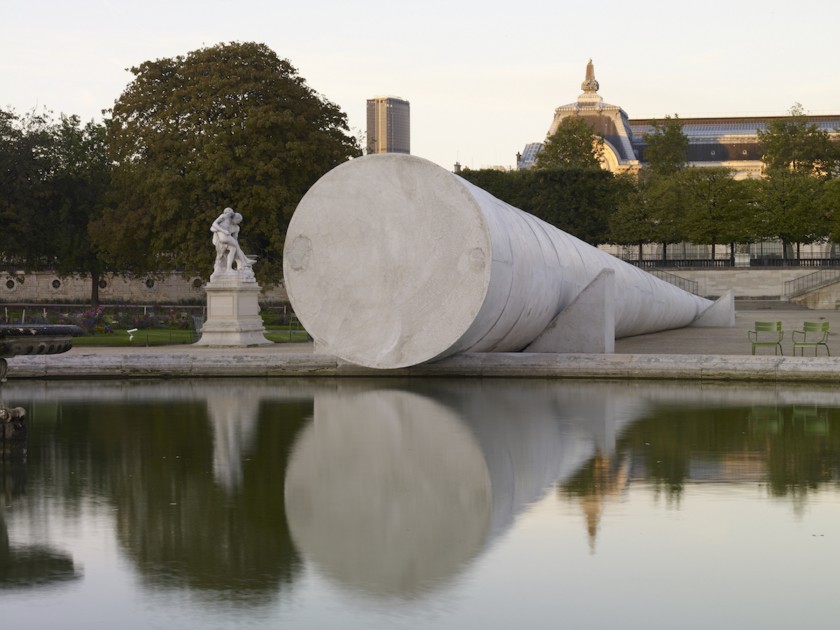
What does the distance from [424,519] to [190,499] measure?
1.73 metres

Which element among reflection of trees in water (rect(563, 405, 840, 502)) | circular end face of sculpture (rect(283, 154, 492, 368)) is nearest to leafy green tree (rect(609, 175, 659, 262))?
circular end face of sculpture (rect(283, 154, 492, 368))

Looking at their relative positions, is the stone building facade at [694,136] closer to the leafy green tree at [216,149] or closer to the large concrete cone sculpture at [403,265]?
the leafy green tree at [216,149]

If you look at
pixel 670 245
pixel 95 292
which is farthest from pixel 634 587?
pixel 670 245

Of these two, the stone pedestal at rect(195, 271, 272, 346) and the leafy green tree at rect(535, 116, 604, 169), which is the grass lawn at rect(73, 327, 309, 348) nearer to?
the stone pedestal at rect(195, 271, 272, 346)

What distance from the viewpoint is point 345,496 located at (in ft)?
27.7

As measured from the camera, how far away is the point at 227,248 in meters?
27.3

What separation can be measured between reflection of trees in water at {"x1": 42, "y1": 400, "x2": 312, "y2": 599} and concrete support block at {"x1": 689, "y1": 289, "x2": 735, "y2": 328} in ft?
91.1

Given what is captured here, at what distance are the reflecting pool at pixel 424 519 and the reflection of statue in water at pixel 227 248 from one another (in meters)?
13.6

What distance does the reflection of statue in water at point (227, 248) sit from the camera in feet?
89.2

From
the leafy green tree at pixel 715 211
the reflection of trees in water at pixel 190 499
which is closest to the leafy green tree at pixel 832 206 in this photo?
the leafy green tree at pixel 715 211

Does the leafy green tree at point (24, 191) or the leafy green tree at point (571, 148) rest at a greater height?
the leafy green tree at point (571, 148)

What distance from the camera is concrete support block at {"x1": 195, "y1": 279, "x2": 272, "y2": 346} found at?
2664cm

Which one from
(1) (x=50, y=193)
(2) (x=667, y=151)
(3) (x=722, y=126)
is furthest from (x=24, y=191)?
(3) (x=722, y=126)

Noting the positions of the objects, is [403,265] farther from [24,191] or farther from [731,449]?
[24,191]
